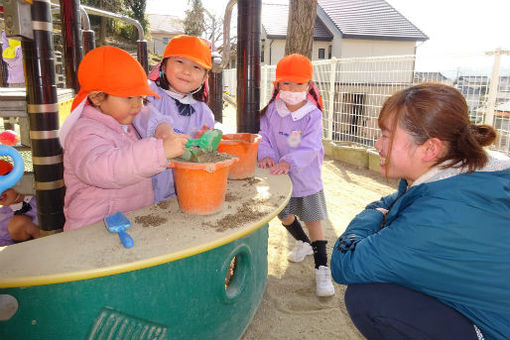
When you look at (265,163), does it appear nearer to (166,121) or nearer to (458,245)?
(166,121)

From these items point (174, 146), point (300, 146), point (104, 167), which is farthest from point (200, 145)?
point (300, 146)

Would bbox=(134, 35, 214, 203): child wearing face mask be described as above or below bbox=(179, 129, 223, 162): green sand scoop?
above

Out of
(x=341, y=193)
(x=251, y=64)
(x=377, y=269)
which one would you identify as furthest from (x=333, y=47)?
(x=377, y=269)

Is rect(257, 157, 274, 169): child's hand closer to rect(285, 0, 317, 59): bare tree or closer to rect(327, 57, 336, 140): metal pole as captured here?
rect(285, 0, 317, 59): bare tree

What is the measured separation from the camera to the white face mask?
2414mm

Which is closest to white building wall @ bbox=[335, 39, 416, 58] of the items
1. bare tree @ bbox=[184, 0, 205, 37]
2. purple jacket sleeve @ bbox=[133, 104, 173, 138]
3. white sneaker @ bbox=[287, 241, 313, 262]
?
bare tree @ bbox=[184, 0, 205, 37]

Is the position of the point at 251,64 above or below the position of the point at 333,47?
below

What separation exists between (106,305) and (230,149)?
34.1 inches

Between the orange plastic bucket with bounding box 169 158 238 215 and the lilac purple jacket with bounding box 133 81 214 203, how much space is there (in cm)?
54

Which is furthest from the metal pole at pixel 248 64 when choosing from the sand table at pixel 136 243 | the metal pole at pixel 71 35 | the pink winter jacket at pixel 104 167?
the metal pole at pixel 71 35

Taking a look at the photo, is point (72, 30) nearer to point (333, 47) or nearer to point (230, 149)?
point (230, 149)

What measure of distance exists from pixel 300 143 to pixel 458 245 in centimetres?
136

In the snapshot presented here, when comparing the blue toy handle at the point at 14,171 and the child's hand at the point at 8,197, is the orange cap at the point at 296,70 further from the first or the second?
the child's hand at the point at 8,197

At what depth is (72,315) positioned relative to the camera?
1.10 metres
